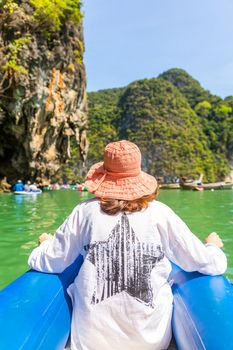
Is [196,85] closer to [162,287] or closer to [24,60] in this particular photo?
[24,60]

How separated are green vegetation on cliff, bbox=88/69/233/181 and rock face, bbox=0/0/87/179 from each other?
4056 centimetres

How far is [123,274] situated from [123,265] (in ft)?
0.14

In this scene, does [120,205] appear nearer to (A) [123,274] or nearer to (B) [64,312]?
(A) [123,274]

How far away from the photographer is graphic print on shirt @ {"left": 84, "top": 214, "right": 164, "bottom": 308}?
1506 mm

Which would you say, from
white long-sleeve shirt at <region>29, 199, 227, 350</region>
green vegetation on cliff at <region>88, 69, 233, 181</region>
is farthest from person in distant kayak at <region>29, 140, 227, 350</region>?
green vegetation on cliff at <region>88, 69, 233, 181</region>

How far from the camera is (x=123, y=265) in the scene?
4.97 feet

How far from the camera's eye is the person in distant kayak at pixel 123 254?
1491 mm

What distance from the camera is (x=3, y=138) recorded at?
914 inches

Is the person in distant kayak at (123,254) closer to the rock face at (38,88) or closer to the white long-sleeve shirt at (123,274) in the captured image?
the white long-sleeve shirt at (123,274)

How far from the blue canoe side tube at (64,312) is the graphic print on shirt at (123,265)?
272 millimetres

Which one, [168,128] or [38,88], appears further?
[168,128]

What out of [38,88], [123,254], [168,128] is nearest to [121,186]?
[123,254]

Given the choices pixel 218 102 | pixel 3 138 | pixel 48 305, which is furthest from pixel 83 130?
Result: pixel 218 102

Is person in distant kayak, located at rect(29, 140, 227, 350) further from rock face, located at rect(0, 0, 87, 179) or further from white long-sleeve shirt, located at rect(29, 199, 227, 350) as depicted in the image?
rock face, located at rect(0, 0, 87, 179)
